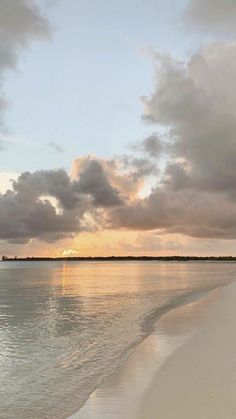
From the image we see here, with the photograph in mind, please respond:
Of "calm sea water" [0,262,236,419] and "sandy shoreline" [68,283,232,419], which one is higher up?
"sandy shoreline" [68,283,232,419]

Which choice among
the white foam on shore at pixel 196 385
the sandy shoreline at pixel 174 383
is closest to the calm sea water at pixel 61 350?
the sandy shoreline at pixel 174 383

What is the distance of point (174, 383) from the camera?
10.5m

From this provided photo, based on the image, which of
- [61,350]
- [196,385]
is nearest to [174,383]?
[196,385]

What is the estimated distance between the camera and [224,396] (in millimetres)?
8914

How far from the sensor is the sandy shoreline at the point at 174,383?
851 centimetres

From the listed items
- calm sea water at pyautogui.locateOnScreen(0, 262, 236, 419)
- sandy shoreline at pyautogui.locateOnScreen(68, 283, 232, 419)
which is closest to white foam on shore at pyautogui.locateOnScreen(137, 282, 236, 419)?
sandy shoreline at pyautogui.locateOnScreen(68, 283, 232, 419)

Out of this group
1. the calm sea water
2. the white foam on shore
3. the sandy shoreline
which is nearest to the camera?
the white foam on shore

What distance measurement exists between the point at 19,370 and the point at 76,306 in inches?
817

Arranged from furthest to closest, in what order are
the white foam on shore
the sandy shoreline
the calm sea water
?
the calm sea water → the sandy shoreline → the white foam on shore

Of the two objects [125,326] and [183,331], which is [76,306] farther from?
[183,331]

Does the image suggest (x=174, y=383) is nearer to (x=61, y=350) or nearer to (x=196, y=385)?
(x=196, y=385)

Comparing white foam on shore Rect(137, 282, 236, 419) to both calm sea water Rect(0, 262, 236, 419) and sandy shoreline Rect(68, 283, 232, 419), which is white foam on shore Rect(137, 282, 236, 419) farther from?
calm sea water Rect(0, 262, 236, 419)

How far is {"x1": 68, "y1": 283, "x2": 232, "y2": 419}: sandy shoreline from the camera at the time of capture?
851 centimetres

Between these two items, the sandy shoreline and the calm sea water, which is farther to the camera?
the calm sea water
